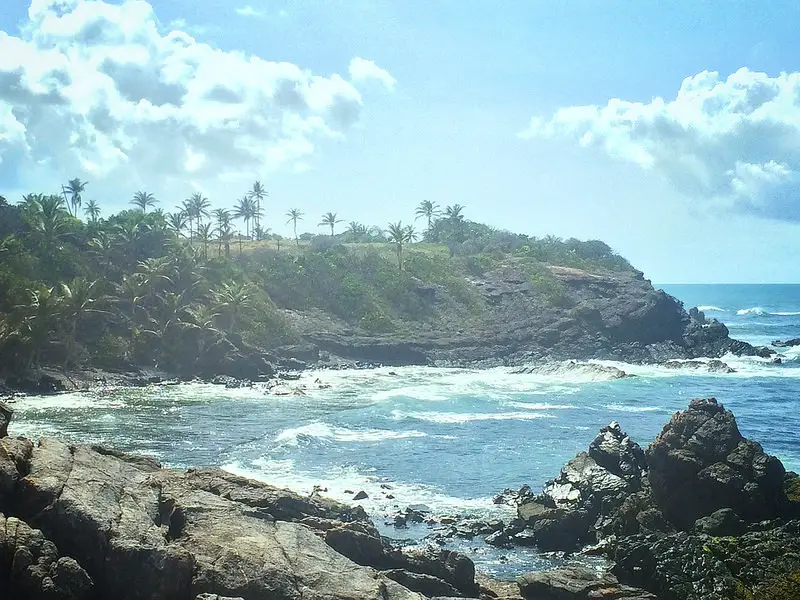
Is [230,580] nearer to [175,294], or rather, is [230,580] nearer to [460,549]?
[460,549]

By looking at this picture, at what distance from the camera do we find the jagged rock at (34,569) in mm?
15234

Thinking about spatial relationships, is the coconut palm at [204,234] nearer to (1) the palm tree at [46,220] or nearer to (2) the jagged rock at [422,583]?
(1) the palm tree at [46,220]

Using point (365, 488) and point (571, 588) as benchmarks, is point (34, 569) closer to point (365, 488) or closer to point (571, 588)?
point (571, 588)

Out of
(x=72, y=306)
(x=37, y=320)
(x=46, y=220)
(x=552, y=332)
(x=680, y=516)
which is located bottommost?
(x=680, y=516)

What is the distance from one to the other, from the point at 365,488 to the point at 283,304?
7278cm

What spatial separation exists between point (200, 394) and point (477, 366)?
39.7 metres

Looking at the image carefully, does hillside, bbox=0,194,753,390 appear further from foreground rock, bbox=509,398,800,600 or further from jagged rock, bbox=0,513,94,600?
jagged rock, bbox=0,513,94,600

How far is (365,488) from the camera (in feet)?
123

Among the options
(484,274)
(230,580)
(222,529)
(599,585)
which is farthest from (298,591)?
(484,274)

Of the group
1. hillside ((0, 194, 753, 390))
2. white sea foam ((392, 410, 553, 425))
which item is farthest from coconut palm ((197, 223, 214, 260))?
white sea foam ((392, 410, 553, 425))

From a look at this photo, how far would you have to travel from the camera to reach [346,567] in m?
18.7

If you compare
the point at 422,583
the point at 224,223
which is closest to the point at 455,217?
the point at 224,223

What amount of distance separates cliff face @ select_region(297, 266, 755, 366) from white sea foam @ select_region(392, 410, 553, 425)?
1454 inches

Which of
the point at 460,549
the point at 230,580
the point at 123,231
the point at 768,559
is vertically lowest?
the point at 460,549
